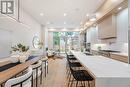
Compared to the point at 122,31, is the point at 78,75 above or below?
below

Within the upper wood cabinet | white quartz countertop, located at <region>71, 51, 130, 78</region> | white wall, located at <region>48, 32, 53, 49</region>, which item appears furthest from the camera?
white wall, located at <region>48, 32, 53, 49</region>

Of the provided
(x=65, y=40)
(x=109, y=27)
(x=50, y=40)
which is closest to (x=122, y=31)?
(x=109, y=27)

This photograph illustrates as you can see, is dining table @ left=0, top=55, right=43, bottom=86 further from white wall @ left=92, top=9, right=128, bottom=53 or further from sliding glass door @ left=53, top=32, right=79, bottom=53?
sliding glass door @ left=53, top=32, right=79, bottom=53

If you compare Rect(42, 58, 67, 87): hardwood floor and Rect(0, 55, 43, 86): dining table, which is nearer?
Rect(0, 55, 43, 86): dining table

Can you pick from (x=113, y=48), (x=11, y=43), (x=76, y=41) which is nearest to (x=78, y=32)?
(x=76, y=41)

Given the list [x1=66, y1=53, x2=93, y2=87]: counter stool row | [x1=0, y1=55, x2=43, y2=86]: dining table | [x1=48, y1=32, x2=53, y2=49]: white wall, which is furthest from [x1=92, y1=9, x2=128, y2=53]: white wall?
[x1=48, y1=32, x2=53, y2=49]: white wall

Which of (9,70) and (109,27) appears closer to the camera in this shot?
(9,70)

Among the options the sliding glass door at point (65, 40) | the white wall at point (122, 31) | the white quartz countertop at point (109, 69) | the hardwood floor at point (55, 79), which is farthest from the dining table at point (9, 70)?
the sliding glass door at point (65, 40)

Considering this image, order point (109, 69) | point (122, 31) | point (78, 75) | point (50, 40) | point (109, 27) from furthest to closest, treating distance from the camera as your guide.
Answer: point (50, 40) → point (109, 27) → point (122, 31) → point (78, 75) → point (109, 69)

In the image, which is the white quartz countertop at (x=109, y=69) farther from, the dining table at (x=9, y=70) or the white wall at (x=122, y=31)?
the white wall at (x=122, y=31)

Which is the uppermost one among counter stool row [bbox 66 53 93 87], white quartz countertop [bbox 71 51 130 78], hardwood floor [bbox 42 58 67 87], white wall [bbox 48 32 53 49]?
white wall [bbox 48 32 53 49]

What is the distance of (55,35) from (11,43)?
956cm

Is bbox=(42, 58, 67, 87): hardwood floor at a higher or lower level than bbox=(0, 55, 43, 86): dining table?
lower

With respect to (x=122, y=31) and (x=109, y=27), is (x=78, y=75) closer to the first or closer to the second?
(x=122, y=31)
